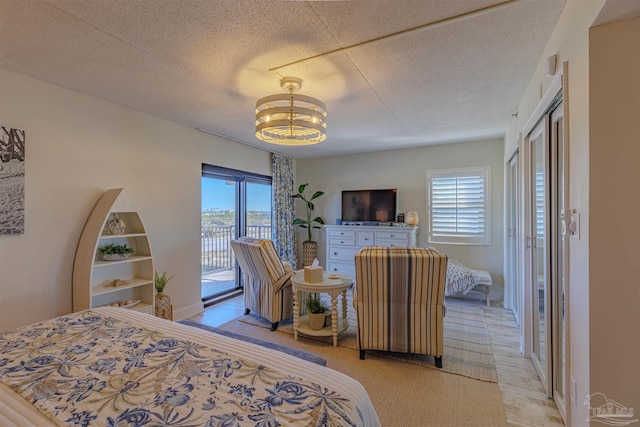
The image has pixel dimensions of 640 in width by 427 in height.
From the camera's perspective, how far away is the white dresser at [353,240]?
4582 mm

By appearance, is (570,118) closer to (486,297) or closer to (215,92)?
(215,92)

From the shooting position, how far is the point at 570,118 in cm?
147

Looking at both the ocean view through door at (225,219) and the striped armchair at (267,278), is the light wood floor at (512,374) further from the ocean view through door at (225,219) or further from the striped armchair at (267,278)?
the ocean view through door at (225,219)

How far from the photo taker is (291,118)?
221 cm

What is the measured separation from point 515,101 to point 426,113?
0.84m

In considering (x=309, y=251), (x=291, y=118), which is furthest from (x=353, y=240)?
(x=291, y=118)

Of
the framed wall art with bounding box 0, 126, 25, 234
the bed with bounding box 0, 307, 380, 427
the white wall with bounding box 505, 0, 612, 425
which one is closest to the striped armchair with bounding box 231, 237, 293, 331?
the bed with bounding box 0, 307, 380, 427

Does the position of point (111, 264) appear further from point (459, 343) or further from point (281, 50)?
point (459, 343)

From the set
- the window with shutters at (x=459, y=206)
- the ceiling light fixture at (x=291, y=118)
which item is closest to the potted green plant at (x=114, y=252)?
the ceiling light fixture at (x=291, y=118)

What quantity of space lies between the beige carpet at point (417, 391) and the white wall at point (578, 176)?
1.74ft

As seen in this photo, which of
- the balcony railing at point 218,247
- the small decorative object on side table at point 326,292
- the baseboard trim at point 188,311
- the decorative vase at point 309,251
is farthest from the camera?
the decorative vase at point 309,251

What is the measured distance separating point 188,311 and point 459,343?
126 inches

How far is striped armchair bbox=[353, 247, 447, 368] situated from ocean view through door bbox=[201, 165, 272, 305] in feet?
8.62
